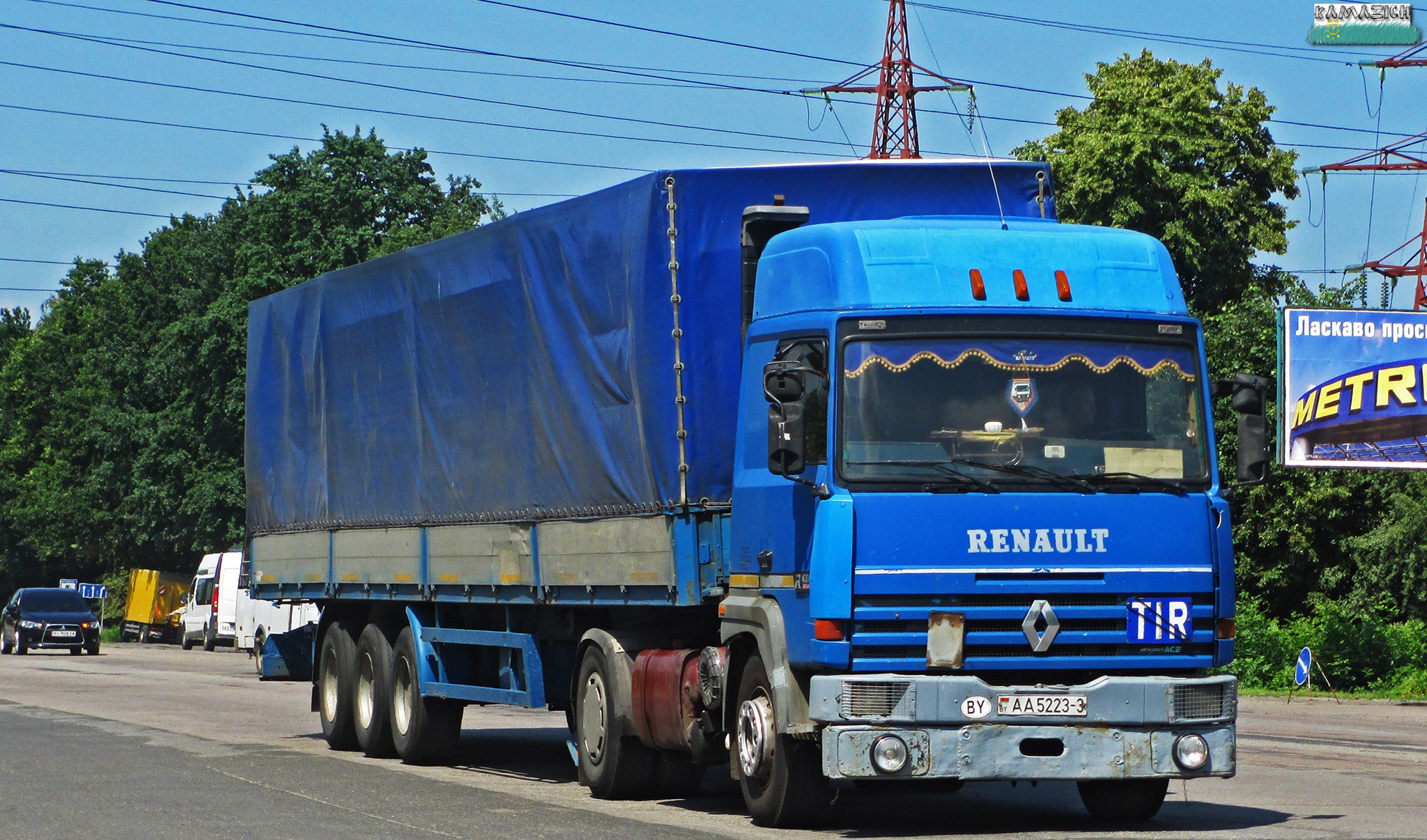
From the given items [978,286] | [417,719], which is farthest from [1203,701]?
[417,719]

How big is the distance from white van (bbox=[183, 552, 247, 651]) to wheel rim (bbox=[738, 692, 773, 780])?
3799 centimetres

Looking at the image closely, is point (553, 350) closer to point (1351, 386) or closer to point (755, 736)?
point (755, 736)

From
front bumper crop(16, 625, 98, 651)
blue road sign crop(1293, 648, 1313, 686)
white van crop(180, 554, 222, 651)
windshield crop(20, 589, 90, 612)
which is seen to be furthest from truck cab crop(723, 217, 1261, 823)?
white van crop(180, 554, 222, 651)

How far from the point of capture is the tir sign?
1045 cm

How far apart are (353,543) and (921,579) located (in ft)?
27.9

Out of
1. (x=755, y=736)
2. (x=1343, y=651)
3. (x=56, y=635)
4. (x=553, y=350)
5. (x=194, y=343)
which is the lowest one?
(x=56, y=635)

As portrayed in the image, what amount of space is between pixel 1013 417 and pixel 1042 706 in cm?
153

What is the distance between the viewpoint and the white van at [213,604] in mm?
50281

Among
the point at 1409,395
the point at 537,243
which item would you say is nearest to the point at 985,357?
the point at 537,243

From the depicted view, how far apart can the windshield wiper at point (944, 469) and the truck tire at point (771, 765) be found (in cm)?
134

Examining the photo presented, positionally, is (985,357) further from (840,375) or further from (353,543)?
(353,543)

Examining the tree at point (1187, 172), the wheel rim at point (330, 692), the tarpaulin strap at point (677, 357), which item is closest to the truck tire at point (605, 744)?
the tarpaulin strap at point (677, 357)

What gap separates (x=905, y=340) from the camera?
1060cm

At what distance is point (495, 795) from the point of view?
13.5 meters
